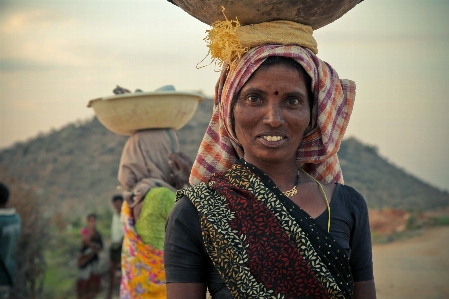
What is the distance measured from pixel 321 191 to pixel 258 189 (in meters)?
0.27

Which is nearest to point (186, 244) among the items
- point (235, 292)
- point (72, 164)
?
point (235, 292)

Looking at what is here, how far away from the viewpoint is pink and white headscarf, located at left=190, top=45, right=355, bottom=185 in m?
2.29

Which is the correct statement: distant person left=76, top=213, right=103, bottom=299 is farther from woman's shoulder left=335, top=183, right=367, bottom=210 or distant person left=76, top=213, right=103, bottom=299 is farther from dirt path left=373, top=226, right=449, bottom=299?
woman's shoulder left=335, top=183, right=367, bottom=210

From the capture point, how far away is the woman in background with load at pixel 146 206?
4.89m

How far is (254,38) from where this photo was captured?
230 centimetres

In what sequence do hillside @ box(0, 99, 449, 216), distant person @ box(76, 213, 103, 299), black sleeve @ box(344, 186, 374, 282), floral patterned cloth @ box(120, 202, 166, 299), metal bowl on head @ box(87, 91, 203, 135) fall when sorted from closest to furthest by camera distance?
black sleeve @ box(344, 186, 374, 282)
floral patterned cloth @ box(120, 202, 166, 299)
metal bowl on head @ box(87, 91, 203, 135)
distant person @ box(76, 213, 103, 299)
hillside @ box(0, 99, 449, 216)

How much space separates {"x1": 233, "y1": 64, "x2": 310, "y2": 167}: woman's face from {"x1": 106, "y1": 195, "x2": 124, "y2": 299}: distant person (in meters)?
8.65

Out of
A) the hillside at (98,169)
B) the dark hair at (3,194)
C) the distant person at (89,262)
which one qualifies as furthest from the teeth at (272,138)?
the hillside at (98,169)

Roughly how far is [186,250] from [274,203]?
0.34 m

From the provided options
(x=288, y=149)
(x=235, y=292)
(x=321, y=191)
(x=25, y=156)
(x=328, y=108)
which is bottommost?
(x=25, y=156)

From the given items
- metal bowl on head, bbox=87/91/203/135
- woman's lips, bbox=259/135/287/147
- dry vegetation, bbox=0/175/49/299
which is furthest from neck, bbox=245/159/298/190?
dry vegetation, bbox=0/175/49/299

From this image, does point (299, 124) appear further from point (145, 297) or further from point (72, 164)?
point (72, 164)

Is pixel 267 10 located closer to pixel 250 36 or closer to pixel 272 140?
pixel 250 36

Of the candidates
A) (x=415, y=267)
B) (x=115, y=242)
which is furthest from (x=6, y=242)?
(x=415, y=267)
